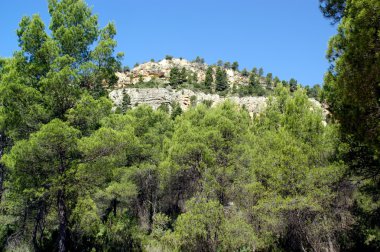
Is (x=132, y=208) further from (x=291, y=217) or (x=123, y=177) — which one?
(x=291, y=217)

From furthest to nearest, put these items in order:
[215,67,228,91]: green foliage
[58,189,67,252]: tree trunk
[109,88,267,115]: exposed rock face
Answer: [215,67,228,91]: green foliage, [109,88,267,115]: exposed rock face, [58,189,67,252]: tree trunk

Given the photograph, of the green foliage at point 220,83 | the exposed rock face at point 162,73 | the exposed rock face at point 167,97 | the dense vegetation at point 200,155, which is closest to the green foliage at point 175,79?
the exposed rock face at point 167,97

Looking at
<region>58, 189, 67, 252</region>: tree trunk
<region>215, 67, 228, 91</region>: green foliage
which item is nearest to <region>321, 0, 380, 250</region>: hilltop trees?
<region>58, 189, 67, 252</region>: tree trunk

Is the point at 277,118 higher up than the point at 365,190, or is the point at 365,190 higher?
the point at 277,118

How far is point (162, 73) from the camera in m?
92.0

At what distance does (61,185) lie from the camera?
10602 mm

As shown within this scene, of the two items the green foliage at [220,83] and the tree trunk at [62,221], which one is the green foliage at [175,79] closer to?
the green foliage at [220,83]

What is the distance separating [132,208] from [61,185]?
14.2 metres

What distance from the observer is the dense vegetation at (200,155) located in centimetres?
831

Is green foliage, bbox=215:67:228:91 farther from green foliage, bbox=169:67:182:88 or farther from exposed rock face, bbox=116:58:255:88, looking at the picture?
green foliage, bbox=169:67:182:88

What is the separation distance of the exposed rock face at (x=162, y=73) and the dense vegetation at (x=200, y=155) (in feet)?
227

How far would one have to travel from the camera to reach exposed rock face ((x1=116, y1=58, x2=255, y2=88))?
292ft

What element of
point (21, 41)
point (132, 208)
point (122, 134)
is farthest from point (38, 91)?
point (132, 208)

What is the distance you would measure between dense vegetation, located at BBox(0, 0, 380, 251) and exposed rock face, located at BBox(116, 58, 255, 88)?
227ft
